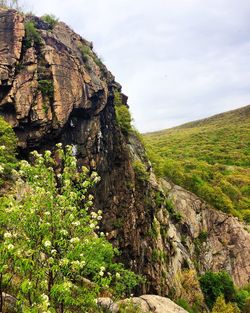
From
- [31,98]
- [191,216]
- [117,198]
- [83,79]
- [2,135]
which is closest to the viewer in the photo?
[2,135]

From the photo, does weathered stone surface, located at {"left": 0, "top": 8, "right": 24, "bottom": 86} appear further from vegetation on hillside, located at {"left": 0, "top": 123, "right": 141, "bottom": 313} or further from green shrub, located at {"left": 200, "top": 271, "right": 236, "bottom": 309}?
green shrub, located at {"left": 200, "top": 271, "right": 236, "bottom": 309}

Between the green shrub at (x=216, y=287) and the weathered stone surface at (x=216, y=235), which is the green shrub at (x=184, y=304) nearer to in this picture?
the green shrub at (x=216, y=287)

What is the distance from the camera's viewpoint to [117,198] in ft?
153

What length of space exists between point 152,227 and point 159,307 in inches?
961

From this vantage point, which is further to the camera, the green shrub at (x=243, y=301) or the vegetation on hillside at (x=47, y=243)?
the green shrub at (x=243, y=301)

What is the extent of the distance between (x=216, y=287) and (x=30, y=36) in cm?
Answer: 4789

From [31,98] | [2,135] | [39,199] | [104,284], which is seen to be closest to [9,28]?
[31,98]

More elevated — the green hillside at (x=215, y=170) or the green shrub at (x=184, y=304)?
the green hillside at (x=215, y=170)

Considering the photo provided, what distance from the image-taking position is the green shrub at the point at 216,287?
6167cm

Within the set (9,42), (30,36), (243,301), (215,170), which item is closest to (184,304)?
(243,301)

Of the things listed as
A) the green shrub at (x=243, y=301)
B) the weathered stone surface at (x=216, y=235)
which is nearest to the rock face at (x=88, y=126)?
the green shrub at (x=243, y=301)

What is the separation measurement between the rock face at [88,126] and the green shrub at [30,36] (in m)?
0.11

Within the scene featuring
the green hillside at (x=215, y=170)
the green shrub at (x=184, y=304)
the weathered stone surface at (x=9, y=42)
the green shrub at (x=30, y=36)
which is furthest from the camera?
the green hillside at (x=215, y=170)

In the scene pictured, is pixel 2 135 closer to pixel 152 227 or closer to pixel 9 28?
pixel 9 28
